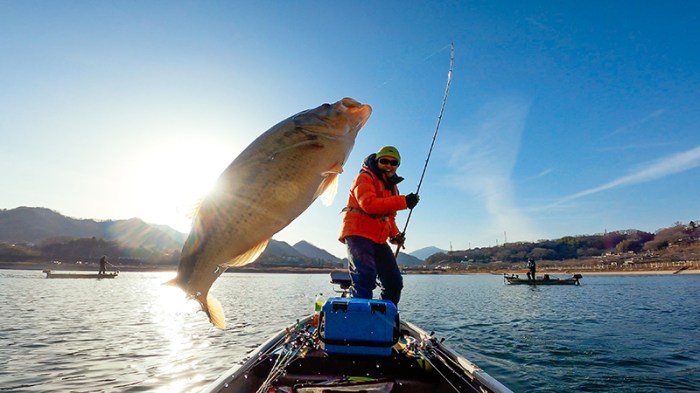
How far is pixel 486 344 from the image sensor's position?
13156 mm

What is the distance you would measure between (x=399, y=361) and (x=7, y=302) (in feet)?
95.7

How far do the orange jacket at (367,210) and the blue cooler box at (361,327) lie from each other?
3.70 ft

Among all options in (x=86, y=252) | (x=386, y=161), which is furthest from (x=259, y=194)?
(x=86, y=252)

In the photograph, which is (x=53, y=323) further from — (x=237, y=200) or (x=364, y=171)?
(x=237, y=200)

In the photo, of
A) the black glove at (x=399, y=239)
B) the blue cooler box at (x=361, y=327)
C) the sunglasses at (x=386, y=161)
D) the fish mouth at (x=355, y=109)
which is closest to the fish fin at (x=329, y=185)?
the fish mouth at (x=355, y=109)

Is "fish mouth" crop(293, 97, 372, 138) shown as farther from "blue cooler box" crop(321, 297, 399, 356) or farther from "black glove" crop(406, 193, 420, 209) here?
"blue cooler box" crop(321, 297, 399, 356)

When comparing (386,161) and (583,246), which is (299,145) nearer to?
(386,161)

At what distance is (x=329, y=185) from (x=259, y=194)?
532mm

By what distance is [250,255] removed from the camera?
2262 millimetres

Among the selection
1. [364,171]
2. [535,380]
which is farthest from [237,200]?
[535,380]

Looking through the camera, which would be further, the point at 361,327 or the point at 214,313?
the point at 361,327

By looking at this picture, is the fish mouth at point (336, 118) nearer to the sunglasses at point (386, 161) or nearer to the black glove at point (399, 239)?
the sunglasses at point (386, 161)

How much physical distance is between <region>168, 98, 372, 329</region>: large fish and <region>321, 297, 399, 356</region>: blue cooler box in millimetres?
3091

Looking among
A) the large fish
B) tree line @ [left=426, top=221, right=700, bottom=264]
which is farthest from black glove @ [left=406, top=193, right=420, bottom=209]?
tree line @ [left=426, top=221, right=700, bottom=264]
